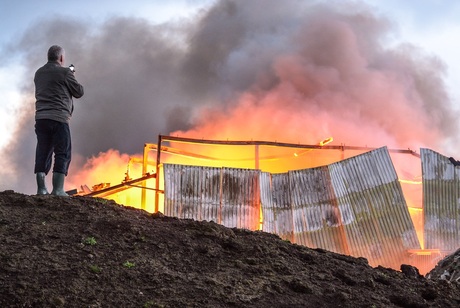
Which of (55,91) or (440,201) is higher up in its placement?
(440,201)

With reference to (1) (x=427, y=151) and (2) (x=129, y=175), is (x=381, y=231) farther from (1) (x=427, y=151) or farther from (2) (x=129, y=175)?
(2) (x=129, y=175)

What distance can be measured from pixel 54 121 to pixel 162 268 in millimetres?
4202

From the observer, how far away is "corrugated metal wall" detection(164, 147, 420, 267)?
63.1 ft

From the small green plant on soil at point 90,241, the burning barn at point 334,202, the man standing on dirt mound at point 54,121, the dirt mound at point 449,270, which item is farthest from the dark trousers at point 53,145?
the burning barn at point 334,202

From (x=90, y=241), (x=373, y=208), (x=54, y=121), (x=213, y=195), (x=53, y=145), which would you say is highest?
(x=213, y=195)

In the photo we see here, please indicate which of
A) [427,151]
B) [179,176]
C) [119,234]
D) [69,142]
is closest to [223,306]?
[119,234]

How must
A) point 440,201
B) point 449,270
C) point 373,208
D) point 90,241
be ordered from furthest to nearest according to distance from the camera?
1. point 440,201
2. point 373,208
3. point 449,270
4. point 90,241

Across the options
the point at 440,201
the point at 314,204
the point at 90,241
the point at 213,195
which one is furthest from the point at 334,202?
the point at 90,241

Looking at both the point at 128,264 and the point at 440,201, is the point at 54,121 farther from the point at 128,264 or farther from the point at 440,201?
the point at 440,201

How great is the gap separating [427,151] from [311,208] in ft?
14.2

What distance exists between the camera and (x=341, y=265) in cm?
756

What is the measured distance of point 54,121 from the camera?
9.62 metres

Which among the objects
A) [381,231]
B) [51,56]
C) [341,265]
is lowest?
[341,265]

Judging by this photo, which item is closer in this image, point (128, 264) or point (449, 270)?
point (128, 264)
